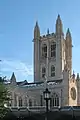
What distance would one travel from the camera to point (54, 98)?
7825 centimetres

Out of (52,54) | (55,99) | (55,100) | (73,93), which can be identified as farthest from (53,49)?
(55,100)

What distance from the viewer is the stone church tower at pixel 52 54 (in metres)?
91.6

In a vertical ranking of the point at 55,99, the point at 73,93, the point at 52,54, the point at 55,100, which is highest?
the point at 52,54

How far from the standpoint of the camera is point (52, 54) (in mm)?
93812

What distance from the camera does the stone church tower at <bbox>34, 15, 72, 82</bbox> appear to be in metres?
91.6

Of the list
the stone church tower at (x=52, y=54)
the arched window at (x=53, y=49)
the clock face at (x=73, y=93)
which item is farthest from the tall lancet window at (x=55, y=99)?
the arched window at (x=53, y=49)

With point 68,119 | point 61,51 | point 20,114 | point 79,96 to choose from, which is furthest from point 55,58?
point 68,119

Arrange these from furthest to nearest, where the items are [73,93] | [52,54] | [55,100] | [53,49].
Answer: [53,49] < [52,54] < [73,93] < [55,100]

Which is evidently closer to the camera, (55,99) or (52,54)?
(55,99)

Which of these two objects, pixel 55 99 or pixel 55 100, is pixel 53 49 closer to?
pixel 55 99

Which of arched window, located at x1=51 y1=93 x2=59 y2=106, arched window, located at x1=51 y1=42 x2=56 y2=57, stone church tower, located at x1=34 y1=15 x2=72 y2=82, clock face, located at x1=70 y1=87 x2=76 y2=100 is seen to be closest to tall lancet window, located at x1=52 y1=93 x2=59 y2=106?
arched window, located at x1=51 y1=93 x2=59 y2=106

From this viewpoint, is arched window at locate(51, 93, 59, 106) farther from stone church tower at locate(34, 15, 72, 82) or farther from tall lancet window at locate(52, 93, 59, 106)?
stone church tower at locate(34, 15, 72, 82)

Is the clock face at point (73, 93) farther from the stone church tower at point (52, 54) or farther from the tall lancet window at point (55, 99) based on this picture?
the stone church tower at point (52, 54)

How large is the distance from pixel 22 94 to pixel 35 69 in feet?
48.4
